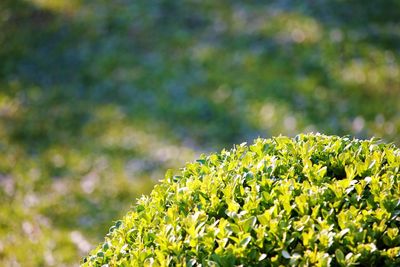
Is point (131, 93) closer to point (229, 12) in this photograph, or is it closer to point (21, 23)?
point (229, 12)

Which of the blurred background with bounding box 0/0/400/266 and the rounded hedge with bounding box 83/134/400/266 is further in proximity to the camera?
the blurred background with bounding box 0/0/400/266

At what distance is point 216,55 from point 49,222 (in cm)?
421

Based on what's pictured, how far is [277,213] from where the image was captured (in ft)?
8.13

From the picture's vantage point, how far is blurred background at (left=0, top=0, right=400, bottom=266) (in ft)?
22.3

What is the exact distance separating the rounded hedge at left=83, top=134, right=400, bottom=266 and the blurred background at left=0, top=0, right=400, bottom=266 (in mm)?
3366

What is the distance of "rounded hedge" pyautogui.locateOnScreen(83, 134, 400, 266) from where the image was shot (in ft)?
7.46

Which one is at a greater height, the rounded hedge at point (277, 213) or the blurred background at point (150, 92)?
the blurred background at point (150, 92)

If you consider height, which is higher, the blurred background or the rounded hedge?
the blurred background

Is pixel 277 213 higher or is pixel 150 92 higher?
pixel 150 92

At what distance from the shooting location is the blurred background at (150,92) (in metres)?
6.80

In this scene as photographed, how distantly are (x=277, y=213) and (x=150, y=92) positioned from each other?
649cm

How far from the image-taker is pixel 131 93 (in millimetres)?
8820

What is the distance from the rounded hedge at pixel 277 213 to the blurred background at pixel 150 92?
3366 millimetres

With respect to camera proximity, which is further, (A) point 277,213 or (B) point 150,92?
(B) point 150,92
